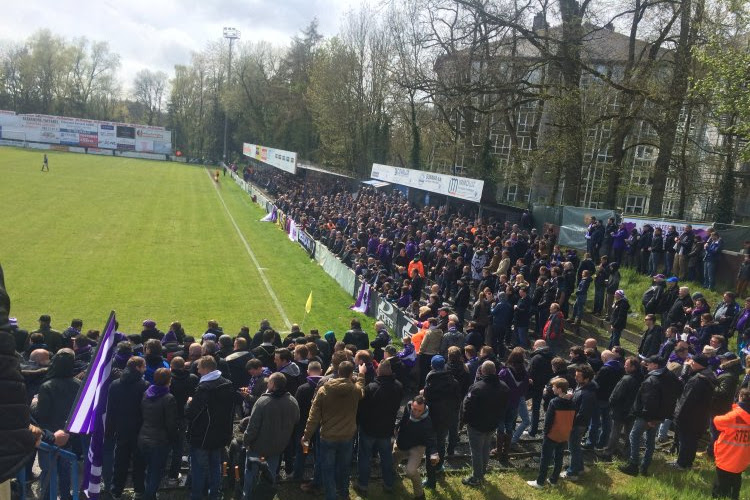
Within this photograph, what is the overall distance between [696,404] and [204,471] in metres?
6.38

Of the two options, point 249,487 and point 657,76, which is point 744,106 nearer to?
point 657,76

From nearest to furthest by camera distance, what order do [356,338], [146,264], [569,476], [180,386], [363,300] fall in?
[180,386]
[569,476]
[356,338]
[363,300]
[146,264]

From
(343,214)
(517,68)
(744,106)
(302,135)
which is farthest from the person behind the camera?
(302,135)

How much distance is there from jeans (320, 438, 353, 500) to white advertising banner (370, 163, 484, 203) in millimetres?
15945

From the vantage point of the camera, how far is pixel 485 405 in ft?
21.5

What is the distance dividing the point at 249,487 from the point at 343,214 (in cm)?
2027

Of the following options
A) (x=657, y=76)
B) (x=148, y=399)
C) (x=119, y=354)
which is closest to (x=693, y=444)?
(x=148, y=399)

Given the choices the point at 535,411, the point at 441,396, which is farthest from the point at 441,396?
the point at 535,411

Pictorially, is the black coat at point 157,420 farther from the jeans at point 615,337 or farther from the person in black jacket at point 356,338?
the jeans at point 615,337

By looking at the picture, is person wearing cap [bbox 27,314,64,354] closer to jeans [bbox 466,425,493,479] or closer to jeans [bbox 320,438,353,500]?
jeans [bbox 320,438,353,500]

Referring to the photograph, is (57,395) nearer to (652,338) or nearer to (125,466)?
(125,466)

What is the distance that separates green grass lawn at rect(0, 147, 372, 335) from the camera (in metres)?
15.0

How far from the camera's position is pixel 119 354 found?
727cm

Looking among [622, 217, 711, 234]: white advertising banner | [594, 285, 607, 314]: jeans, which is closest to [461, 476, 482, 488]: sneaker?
[594, 285, 607, 314]: jeans
